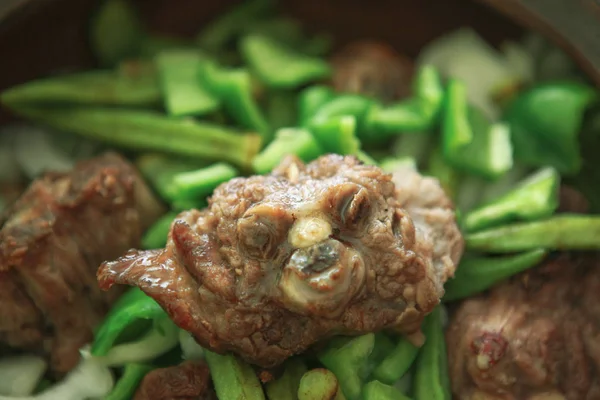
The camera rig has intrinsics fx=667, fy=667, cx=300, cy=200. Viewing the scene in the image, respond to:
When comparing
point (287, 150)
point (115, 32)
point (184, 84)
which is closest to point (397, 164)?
point (287, 150)

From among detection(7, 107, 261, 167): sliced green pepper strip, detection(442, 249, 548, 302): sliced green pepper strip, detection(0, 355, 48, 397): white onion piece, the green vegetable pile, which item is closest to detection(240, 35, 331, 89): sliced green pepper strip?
the green vegetable pile

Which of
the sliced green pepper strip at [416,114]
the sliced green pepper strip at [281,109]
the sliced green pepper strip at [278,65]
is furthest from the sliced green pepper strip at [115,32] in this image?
the sliced green pepper strip at [416,114]

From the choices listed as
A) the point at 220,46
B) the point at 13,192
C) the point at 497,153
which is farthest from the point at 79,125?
the point at 497,153

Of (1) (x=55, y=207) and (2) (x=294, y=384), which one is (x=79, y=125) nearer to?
(1) (x=55, y=207)

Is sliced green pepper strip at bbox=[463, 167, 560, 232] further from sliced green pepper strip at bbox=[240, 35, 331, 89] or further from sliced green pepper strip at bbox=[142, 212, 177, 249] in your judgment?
sliced green pepper strip at bbox=[142, 212, 177, 249]

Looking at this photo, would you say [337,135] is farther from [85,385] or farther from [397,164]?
[85,385]

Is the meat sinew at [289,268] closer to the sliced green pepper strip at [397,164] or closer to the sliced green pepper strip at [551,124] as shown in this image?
the sliced green pepper strip at [397,164]

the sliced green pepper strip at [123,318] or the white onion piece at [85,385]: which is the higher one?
the sliced green pepper strip at [123,318]
